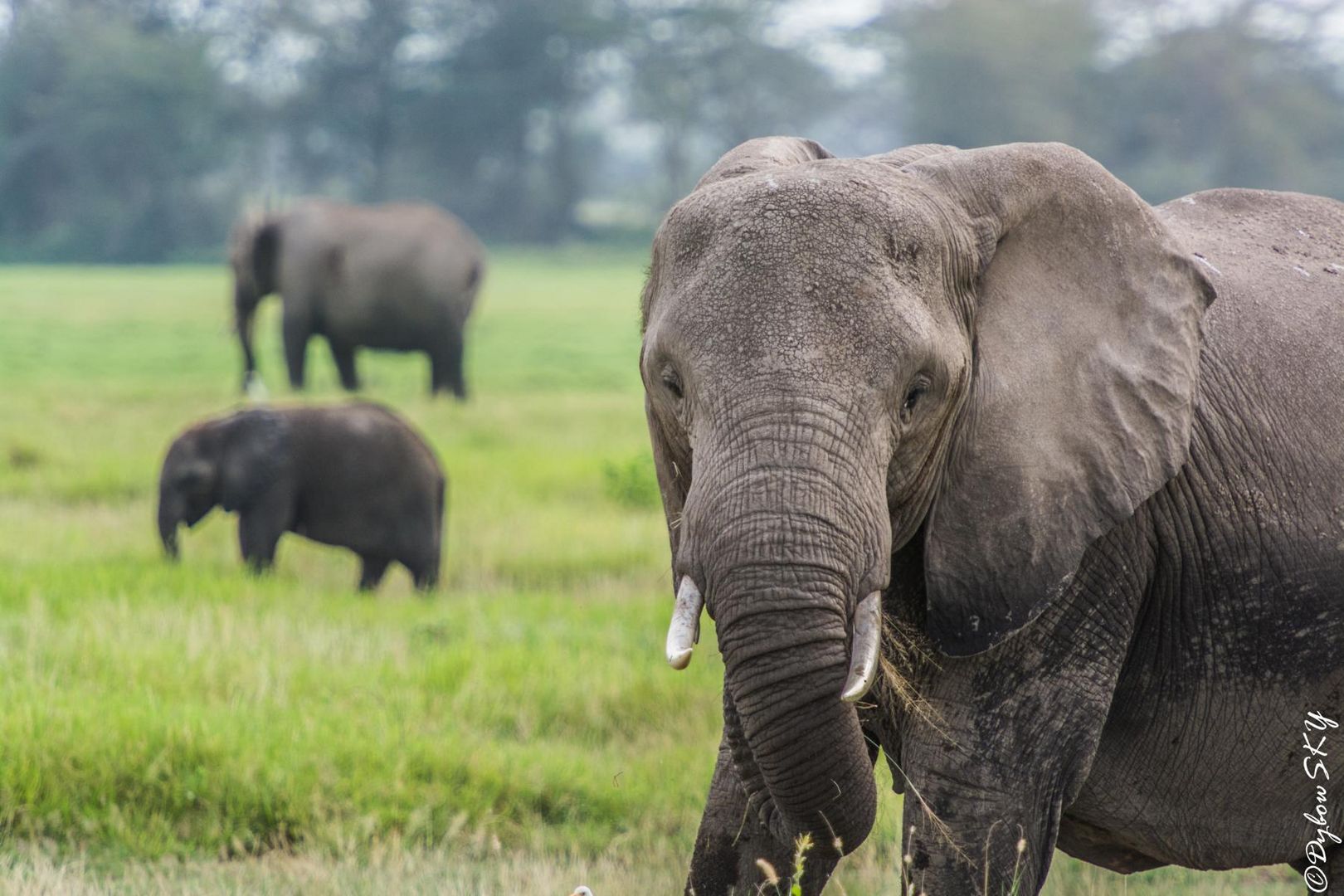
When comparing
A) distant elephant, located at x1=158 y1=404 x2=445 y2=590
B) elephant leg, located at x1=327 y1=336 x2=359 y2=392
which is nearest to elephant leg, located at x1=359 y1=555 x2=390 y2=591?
distant elephant, located at x1=158 y1=404 x2=445 y2=590

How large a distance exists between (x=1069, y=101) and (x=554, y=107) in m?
21.6

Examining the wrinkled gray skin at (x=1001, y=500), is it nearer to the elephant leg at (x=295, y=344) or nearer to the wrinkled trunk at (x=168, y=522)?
the wrinkled trunk at (x=168, y=522)

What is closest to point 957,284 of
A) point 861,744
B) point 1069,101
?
point 861,744

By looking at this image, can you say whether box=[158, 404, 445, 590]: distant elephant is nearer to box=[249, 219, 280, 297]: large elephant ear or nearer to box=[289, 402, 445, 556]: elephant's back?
box=[289, 402, 445, 556]: elephant's back

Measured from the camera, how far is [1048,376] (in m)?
3.23

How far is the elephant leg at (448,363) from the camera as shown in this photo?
66.5ft

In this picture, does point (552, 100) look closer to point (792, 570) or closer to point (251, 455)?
point (251, 455)

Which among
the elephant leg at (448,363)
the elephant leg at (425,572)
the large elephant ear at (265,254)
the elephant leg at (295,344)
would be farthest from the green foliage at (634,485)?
the large elephant ear at (265,254)

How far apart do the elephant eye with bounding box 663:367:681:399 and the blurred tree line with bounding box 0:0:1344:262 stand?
52544 mm

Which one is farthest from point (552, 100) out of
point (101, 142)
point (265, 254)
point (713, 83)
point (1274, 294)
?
point (1274, 294)

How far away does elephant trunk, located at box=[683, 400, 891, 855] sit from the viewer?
279 centimetres

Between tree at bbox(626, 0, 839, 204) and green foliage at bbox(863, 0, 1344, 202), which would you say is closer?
green foliage at bbox(863, 0, 1344, 202)

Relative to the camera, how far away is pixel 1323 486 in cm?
354

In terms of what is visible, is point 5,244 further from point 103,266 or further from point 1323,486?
point 1323,486
